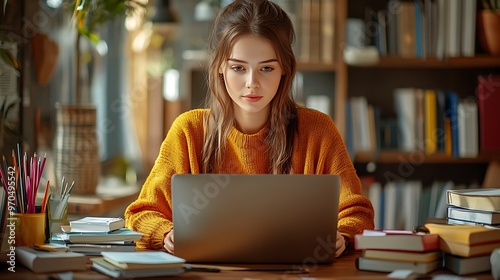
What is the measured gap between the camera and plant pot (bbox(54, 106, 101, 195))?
Result: 306 centimetres

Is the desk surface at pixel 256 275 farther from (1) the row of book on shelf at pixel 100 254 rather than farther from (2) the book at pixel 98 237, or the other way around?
(2) the book at pixel 98 237

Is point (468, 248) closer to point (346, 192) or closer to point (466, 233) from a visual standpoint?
point (466, 233)

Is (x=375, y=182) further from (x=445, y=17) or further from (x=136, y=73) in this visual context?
(x=136, y=73)

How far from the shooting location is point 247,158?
2094mm

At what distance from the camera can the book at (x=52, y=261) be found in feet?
5.13

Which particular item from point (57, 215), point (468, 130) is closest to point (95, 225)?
point (57, 215)

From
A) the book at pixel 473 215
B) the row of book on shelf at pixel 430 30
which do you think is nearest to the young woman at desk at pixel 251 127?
the book at pixel 473 215

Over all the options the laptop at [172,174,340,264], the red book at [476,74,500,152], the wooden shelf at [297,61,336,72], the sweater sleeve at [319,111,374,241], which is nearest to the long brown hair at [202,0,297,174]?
the sweater sleeve at [319,111,374,241]

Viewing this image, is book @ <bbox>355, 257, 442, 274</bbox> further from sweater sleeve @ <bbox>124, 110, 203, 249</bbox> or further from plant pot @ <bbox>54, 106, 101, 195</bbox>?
plant pot @ <bbox>54, 106, 101, 195</bbox>

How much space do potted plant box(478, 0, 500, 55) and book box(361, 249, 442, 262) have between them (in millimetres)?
2227

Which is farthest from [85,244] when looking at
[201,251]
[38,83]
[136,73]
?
[136,73]

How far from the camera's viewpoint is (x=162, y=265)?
1.51m

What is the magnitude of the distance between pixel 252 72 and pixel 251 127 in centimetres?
23

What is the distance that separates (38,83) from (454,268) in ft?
6.61
